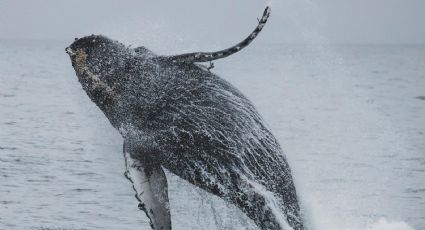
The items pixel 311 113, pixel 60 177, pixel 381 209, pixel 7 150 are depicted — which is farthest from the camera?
pixel 311 113

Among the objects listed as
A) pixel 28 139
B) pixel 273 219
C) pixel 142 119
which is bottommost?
pixel 28 139

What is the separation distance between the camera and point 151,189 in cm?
933

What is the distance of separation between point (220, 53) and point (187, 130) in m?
0.97

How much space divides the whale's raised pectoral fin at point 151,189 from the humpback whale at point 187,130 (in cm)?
1

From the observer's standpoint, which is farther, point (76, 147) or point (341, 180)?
point (76, 147)

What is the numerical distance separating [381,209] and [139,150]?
21.2ft

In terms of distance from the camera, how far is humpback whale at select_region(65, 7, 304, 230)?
28.0 ft

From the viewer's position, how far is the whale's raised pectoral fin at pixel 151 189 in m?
9.23

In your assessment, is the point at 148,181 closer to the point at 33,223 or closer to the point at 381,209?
the point at 33,223

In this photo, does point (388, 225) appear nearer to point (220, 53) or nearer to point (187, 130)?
point (220, 53)

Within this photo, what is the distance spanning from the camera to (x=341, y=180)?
57.4 feet

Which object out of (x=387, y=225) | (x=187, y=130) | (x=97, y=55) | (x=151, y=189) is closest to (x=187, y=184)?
(x=151, y=189)

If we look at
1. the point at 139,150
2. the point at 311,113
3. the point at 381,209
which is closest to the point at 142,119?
the point at 139,150

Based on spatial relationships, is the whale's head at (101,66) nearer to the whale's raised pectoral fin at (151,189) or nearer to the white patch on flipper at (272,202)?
the whale's raised pectoral fin at (151,189)
